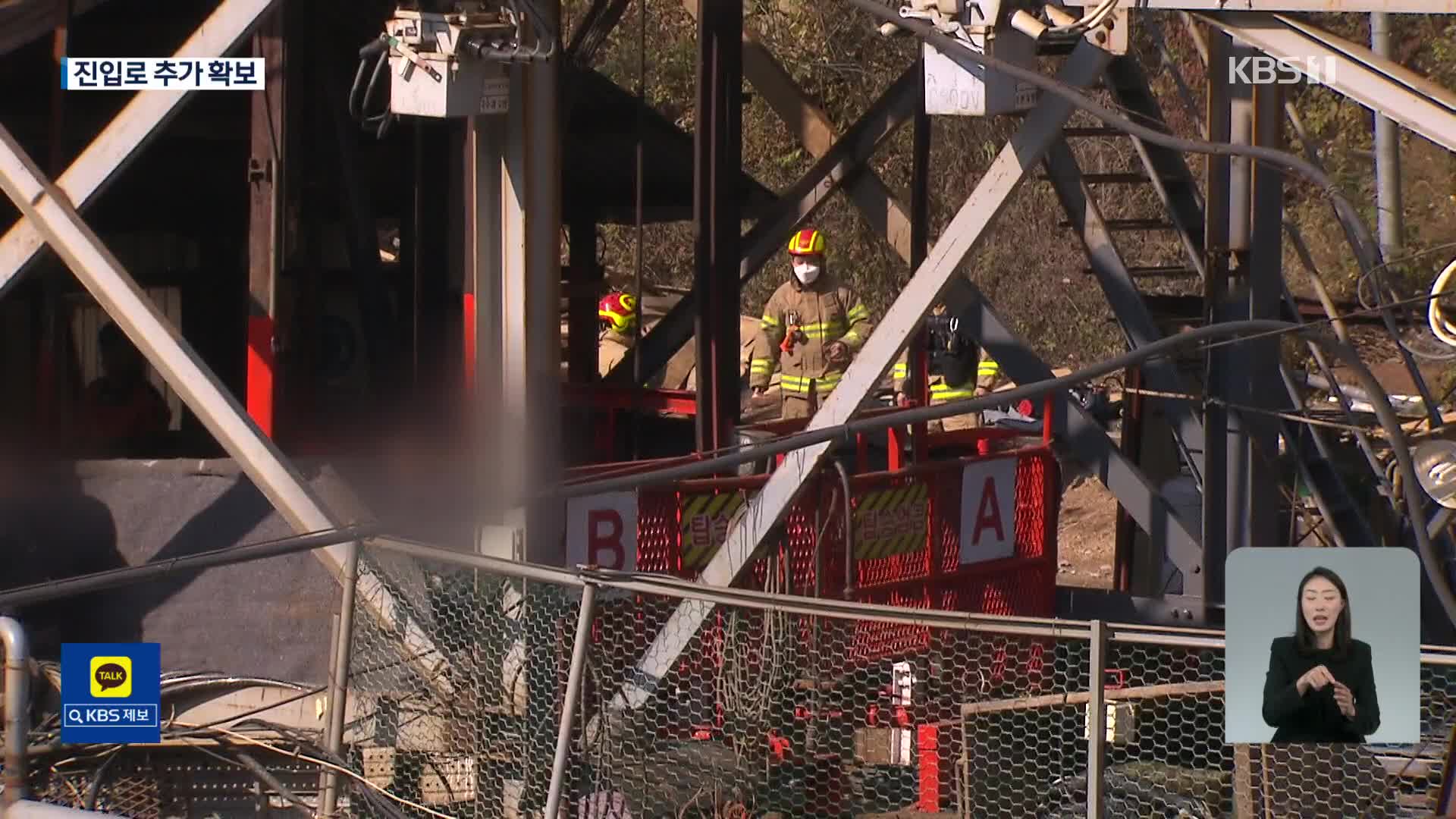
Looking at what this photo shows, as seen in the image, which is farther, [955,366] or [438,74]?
[955,366]

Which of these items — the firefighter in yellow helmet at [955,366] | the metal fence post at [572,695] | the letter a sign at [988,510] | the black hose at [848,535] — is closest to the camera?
the metal fence post at [572,695]

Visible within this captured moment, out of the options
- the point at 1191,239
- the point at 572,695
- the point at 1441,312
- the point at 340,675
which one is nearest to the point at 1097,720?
the point at 572,695

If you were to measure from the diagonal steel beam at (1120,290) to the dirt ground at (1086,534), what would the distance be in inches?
288

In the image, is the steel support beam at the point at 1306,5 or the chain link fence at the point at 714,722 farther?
the chain link fence at the point at 714,722

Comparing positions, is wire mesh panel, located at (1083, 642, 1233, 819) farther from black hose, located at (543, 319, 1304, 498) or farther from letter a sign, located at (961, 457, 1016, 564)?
letter a sign, located at (961, 457, 1016, 564)

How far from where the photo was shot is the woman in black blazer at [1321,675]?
16.2 feet

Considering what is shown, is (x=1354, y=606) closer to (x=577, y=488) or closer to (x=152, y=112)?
(x=577, y=488)

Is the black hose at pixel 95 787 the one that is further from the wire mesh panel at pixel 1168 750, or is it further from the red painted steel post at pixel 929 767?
the wire mesh panel at pixel 1168 750

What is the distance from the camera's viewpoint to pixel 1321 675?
4.97m

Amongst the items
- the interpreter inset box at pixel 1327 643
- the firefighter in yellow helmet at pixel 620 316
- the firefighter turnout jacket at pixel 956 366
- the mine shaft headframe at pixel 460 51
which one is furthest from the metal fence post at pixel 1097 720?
the firefighter in yellow helmet at pixel 620 316

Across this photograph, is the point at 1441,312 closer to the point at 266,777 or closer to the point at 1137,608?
the point at 1137,608
